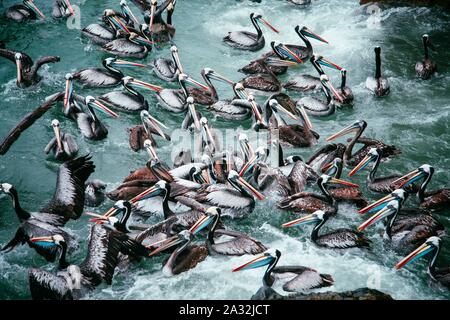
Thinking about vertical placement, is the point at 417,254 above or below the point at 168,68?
below

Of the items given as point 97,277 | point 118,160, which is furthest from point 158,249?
point 118,160

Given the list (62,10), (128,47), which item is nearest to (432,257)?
(128,47)

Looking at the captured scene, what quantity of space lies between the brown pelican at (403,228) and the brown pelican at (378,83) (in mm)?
3335

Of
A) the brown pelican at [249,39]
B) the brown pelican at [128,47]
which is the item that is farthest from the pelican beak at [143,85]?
the brown pelican at [249,39]

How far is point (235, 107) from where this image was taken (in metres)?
9.62

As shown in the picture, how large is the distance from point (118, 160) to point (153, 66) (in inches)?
102

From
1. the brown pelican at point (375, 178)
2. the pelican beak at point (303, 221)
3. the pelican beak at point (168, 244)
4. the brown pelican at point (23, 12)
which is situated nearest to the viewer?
the pelican beak at point (168, 244)

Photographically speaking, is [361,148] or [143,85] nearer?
[361,148]

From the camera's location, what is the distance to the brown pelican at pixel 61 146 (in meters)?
8.56

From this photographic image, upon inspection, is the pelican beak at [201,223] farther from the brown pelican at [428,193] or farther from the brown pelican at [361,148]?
the brown pelican at [428,193]

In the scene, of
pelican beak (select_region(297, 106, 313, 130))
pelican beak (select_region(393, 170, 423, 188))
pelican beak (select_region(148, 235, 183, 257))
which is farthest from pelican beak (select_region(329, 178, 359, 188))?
pelican beak (select_region(148, 235, 183, 257))

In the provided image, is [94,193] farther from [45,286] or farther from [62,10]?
[62,10]

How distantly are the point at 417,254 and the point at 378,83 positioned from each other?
4.17 m
